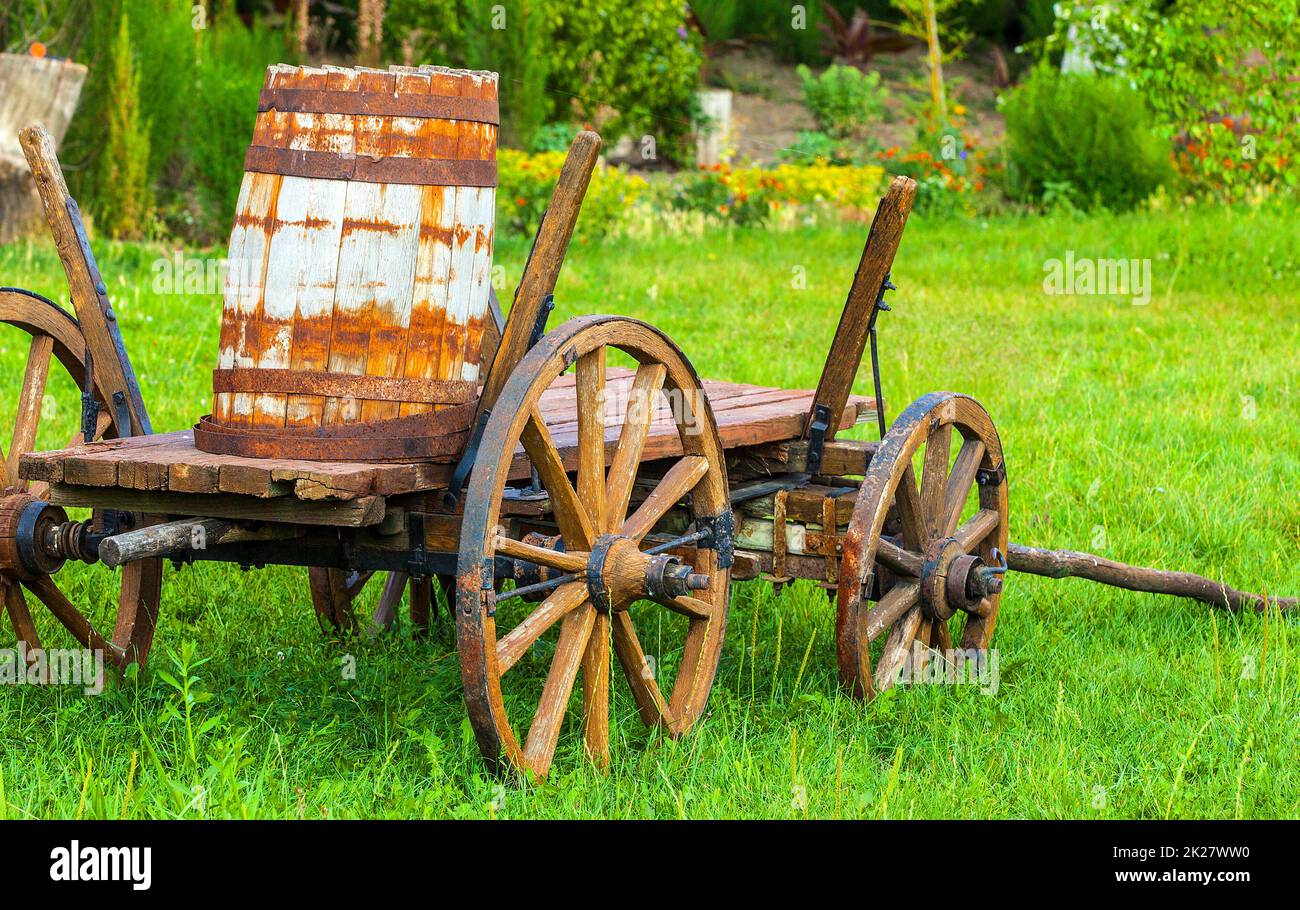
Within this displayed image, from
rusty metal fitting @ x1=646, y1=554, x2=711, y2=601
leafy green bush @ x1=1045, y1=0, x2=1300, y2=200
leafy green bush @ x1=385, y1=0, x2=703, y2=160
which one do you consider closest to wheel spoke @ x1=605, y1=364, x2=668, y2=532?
rusty metal fitting @ x1=646, y1=554, x2=711, y2=601

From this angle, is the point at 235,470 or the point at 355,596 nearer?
the point at 235,470

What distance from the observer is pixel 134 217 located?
11.1 meters

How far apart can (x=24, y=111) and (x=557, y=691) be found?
7.75m

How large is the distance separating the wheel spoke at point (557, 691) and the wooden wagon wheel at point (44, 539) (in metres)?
1.23

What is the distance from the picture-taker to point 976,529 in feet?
14.2

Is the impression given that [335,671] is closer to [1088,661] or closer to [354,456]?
[354,456]

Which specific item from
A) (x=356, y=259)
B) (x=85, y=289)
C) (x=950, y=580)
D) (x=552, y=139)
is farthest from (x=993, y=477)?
(x=552, y=139)

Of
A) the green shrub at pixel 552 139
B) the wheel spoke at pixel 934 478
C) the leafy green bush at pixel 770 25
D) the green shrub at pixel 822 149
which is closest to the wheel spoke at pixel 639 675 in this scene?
the wheel spoke at pixel 934 478

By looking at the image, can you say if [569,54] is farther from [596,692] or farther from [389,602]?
[596,692]

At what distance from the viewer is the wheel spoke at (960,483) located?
4.29 m

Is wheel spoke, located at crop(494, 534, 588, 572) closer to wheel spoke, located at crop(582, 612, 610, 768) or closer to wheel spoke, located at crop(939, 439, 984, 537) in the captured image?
wheel spoke, located at crop(582, 612, 610, 768)

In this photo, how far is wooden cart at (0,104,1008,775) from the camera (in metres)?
3.19

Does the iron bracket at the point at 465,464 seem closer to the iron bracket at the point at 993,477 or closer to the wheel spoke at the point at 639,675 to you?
the wheel spoke at the point at 639,675

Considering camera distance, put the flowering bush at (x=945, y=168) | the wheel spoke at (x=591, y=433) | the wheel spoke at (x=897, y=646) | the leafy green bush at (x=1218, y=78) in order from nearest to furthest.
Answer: the wheel spoke at (x=591, y=433) < the wheel spoke at (x=897, y=646) < the leafy green bush at (x=1218, y=78) < the flowering bush at (x=945, y=168)
